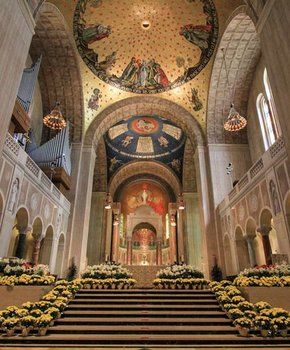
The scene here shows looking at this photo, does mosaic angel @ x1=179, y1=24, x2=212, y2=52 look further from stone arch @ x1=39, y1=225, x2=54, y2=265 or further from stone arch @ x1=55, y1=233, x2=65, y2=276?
stone arch @ x1=55, y1=233, x2=65, y2=276

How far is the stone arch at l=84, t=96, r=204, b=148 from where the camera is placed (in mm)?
16250

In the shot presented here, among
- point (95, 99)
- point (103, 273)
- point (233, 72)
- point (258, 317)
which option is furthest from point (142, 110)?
point (258, 317)

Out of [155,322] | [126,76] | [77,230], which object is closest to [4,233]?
[155,322]

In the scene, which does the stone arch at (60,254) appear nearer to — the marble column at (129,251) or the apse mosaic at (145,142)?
the apse mosaic at (145,142)

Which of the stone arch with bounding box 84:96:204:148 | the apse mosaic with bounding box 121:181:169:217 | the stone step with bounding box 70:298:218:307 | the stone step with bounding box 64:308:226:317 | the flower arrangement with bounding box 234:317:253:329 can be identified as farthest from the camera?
the apse mosaic with bounding box 121:181:169:217

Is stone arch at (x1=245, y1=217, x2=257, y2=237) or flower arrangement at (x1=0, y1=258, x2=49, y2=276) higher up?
stone arch at (x1=245, y1=217, x2=257, y2=237)

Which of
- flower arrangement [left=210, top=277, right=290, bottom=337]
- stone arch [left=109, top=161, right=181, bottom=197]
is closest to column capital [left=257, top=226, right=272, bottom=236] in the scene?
flower arrangement [left=210, top=277, right=290, bottom=337]

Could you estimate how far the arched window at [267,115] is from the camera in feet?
41.8

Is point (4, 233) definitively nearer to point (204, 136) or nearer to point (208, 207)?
point (208, 207)

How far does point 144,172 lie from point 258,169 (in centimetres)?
1754

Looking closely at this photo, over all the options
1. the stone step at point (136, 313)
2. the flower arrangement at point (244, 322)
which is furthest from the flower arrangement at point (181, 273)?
the flower arrangement at point (244, 322)

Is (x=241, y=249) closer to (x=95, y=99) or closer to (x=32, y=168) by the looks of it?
(x=32, y=168)

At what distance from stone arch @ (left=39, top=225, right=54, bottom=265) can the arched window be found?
38.0 ft

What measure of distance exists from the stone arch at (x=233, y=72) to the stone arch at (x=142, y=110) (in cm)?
98
